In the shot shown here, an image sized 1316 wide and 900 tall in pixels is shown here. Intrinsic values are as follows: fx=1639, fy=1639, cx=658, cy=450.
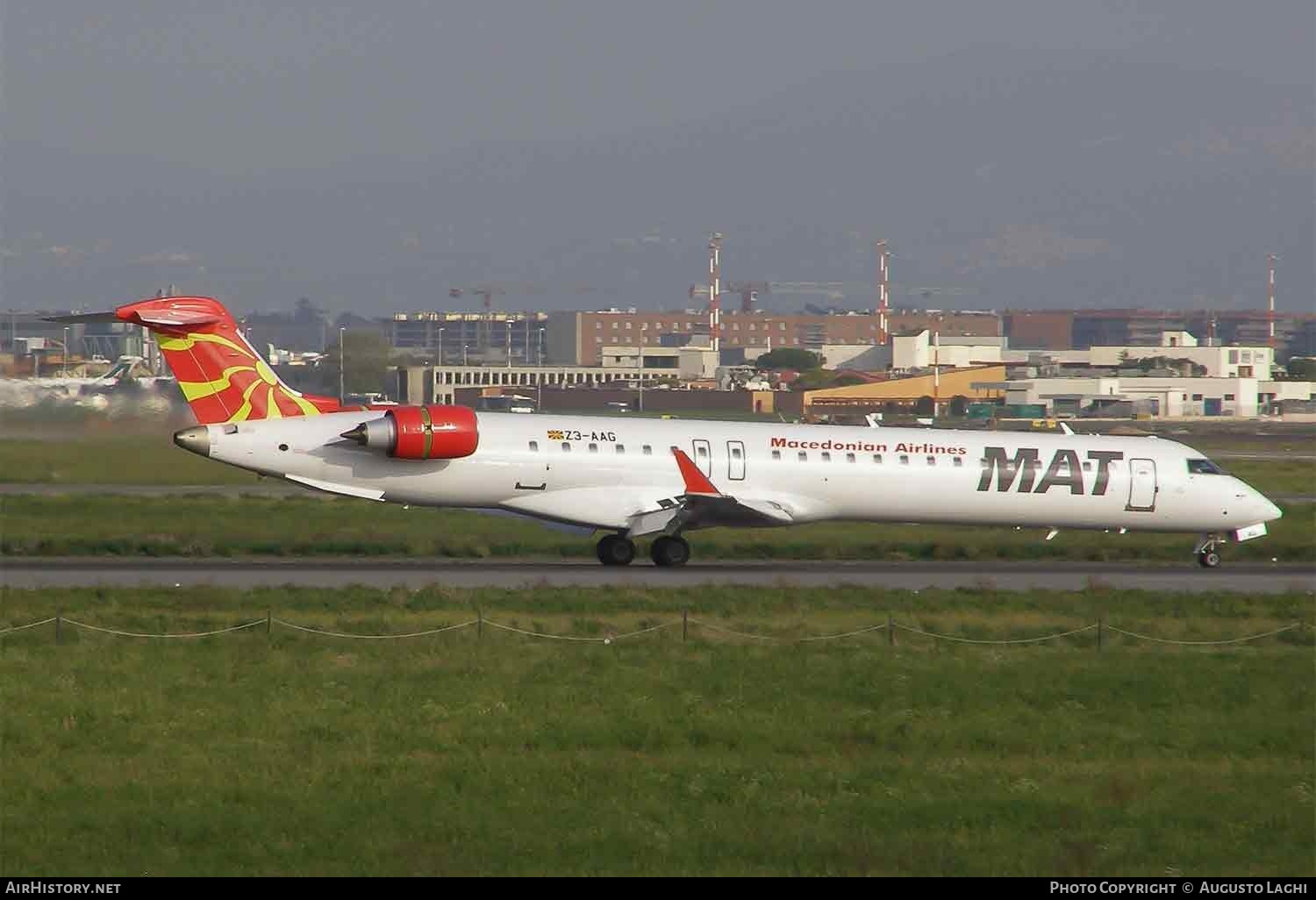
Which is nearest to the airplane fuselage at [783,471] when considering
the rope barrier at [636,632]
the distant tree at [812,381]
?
the rope barrier at [636,632]

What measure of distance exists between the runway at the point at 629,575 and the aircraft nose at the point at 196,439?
2.06 meters

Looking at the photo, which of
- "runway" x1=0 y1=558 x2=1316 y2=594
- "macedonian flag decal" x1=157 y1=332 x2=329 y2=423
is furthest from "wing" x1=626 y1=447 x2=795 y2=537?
"macedonian flag decal" x1=157 y1=332 x2=329 y2=423

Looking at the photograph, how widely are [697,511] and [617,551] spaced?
173 cm

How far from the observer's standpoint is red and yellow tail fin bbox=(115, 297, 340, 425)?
27984mm

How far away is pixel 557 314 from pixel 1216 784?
539 feet

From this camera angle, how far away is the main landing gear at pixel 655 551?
29.5 metres

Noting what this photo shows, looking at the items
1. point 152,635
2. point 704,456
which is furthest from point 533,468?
point 152,635

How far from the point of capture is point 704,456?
29.4 m

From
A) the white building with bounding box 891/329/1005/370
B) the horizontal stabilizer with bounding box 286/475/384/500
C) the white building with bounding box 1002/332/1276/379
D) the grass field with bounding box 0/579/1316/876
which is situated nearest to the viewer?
the grass field with bounding box 0/579/1316/876

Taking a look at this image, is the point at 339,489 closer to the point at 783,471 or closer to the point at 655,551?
the point at 655,551

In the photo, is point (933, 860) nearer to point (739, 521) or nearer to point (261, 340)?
point (739, 521)

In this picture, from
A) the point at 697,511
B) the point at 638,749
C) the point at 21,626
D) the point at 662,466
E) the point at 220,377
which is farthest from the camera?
the point at 662,466

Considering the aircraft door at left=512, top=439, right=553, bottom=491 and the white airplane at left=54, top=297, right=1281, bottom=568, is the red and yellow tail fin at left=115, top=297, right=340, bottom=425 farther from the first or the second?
the aircraft door at left=512, top=439, right=553, bottom=491

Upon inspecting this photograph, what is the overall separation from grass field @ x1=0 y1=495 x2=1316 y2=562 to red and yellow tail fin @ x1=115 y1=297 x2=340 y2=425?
3.29 m
